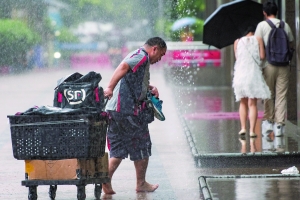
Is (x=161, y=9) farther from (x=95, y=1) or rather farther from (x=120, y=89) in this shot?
(x=120, y=89)

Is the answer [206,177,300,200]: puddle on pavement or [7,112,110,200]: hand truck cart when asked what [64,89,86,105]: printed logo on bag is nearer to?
[7,112,110,200]: hand truck cart

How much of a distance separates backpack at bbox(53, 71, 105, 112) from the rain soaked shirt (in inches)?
24.8

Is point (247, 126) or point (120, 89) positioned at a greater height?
point (120, 89)

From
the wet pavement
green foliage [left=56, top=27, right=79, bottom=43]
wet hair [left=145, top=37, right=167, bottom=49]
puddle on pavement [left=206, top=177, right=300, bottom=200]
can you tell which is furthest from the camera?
green foliage [left=56, top=27, right=79, bottom=43]

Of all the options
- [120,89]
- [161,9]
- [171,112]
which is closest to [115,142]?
[120,89]

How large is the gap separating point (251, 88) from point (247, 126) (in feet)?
5.18

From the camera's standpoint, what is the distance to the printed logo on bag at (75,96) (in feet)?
28.8

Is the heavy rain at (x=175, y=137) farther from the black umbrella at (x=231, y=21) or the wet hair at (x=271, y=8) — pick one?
the wet hair at (x=271, y=8)

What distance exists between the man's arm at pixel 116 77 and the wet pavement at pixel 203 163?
107 centimetres

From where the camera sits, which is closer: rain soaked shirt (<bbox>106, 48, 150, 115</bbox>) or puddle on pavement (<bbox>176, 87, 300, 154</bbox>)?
rain soaked shirt (<bbox>106, 48, 150, 115</bbox>)

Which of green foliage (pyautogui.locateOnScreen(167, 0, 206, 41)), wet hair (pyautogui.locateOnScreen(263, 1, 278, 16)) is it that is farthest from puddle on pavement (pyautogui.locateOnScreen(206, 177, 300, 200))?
green foliage (pyautogui.locateOnScreen(167, 0, 206, 41))

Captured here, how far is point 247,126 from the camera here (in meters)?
14.7

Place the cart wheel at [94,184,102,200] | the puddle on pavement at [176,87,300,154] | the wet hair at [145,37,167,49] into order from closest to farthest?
the cart wheel at [94,184,102,200] → the wet hair at [145,37,167,49] → the puddle on pavement at [176,87,300,154]

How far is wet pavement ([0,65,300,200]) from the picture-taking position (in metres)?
9.36
